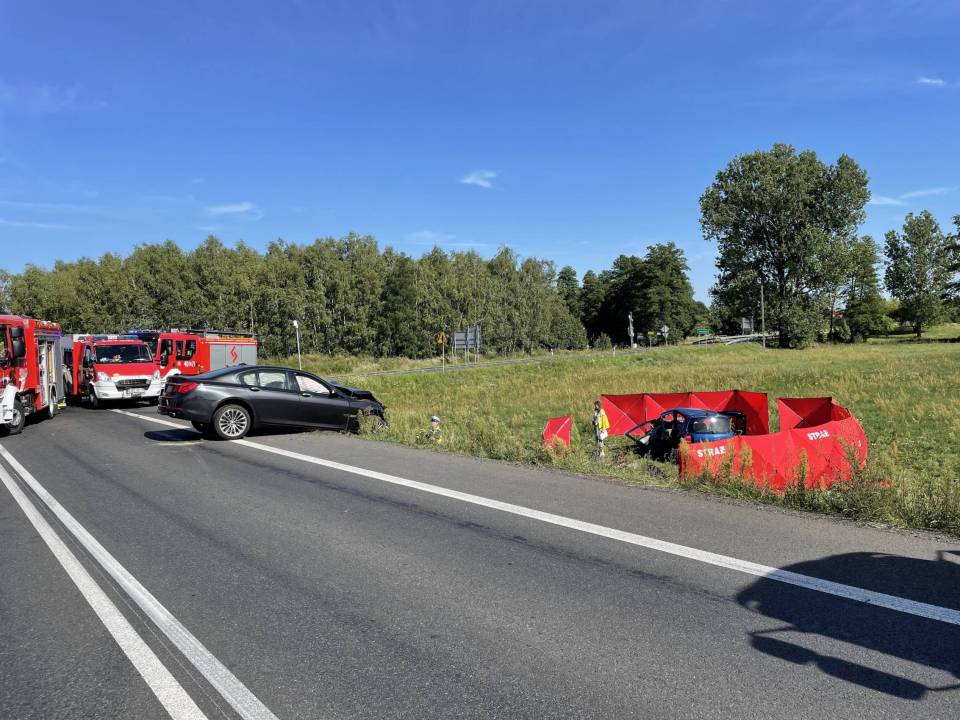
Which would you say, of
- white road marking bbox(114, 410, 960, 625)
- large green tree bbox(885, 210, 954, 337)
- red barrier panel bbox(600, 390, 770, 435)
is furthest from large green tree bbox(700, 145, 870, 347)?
white road marking bbox(114, 410, 960, 625)

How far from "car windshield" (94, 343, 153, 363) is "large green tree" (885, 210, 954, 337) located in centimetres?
9892

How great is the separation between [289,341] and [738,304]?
50.2m

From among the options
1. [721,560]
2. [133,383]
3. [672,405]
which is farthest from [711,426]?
[133,383]

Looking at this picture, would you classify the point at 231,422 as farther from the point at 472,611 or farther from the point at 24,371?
the point at 472,611

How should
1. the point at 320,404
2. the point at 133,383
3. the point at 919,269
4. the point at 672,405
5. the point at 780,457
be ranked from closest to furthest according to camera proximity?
the point at 780,457, the point at 320,404, the point at 672,405, the point at 133,383, the point at 919,269

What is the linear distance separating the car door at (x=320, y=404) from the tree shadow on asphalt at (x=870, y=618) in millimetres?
10169

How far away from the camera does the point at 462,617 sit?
4051 millimetres

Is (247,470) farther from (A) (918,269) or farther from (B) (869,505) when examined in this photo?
(A) (918,269)

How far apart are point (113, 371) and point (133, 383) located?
2.41 ft

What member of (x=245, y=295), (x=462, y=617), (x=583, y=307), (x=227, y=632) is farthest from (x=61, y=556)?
(x=583, y=307)

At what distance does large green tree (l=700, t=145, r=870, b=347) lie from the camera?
217ft

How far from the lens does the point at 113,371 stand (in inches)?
855

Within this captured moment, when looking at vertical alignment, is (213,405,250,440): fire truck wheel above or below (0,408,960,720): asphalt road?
above

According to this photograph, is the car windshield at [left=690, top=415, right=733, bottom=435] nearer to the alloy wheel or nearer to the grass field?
the grass field
